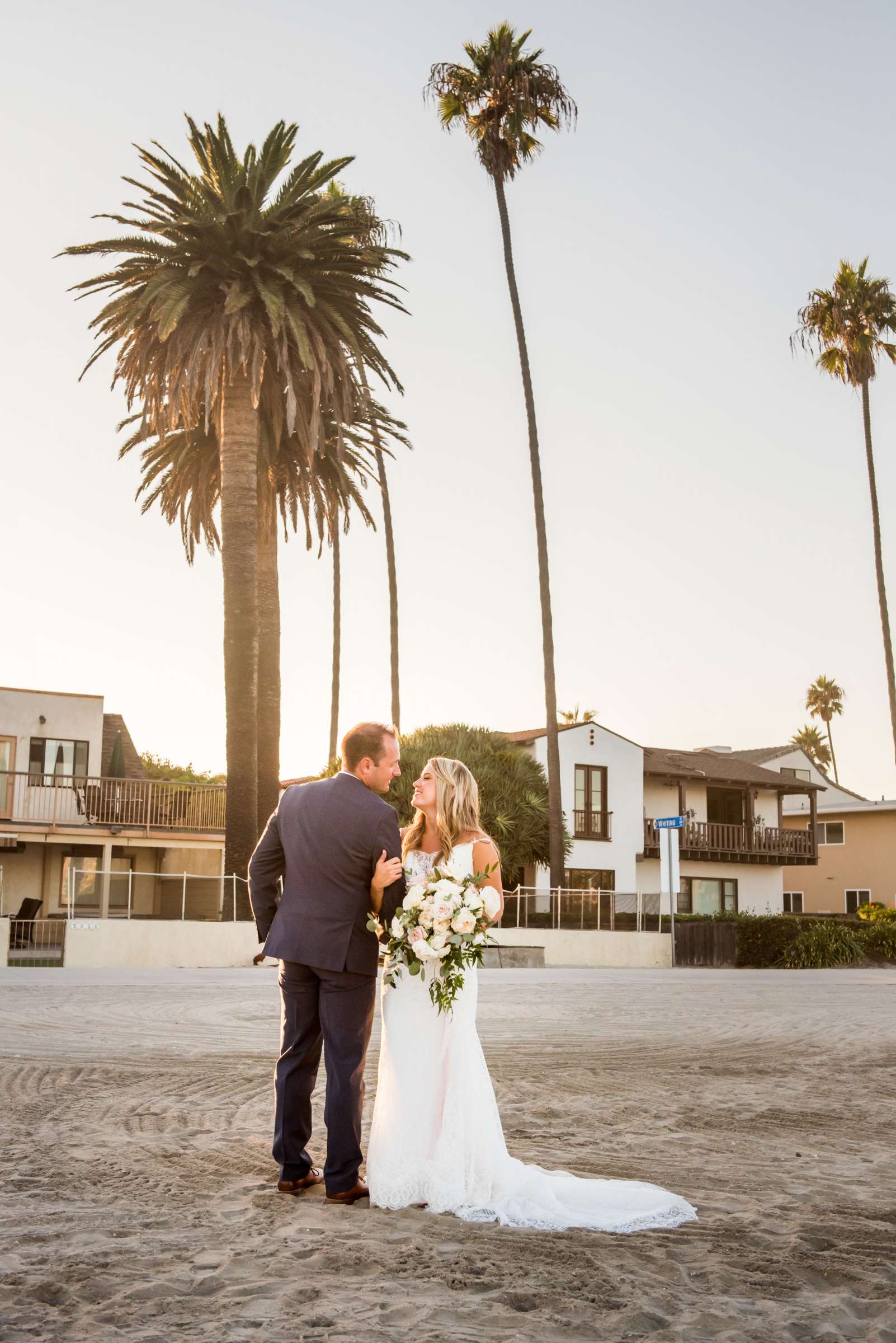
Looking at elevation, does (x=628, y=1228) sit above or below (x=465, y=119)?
below

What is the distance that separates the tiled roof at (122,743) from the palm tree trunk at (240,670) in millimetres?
13123

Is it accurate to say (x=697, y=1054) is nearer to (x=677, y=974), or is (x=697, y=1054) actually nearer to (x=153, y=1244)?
(x=153, y=1244)

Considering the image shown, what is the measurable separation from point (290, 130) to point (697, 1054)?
865 inches

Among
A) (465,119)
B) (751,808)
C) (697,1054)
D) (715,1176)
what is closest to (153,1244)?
(715,1176)

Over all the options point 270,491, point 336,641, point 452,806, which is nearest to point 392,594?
point 336,641

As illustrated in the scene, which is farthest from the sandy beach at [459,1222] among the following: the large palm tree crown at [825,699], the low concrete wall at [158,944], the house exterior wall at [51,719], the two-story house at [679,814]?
the large palm tree crown at [825,699]

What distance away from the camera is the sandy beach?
3902mm

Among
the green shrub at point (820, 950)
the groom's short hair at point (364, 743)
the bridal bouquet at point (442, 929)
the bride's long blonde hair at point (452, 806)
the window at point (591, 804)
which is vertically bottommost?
the green shrub at point (820, 950)

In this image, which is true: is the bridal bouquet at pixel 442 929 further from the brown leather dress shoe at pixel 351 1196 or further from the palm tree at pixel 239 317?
the palm tree at pixel 239 317

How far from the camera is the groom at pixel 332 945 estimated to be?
213 inches

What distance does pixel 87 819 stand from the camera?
33.3m

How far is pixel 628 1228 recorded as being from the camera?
197 inches

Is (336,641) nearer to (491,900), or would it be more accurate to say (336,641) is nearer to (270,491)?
(270,491)

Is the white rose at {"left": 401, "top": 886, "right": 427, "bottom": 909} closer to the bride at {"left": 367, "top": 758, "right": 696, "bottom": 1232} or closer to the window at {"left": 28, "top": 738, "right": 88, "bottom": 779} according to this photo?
the bride at {"left": 367, "top": 758, "right": 696, "bottom": 1232}
